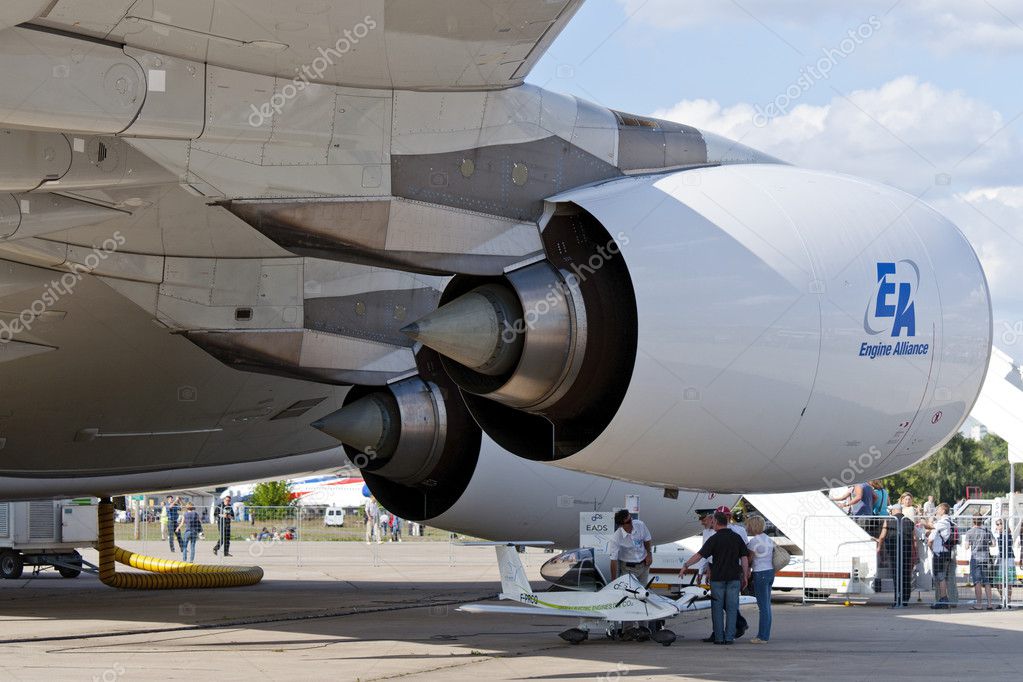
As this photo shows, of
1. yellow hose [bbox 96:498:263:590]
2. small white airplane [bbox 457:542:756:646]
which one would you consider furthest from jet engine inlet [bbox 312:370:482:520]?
yellow hose [bbox 96:498:263:590]

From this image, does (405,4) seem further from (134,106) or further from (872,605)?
(872,605)

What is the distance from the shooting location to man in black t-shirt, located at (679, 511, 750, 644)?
1355 cm

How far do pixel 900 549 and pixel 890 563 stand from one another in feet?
2.35

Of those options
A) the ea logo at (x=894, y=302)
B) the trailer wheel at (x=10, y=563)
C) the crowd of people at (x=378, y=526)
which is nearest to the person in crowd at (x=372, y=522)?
the crowd of people at (x=378, y=526)

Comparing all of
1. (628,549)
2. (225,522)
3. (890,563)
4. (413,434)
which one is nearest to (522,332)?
(628,549)

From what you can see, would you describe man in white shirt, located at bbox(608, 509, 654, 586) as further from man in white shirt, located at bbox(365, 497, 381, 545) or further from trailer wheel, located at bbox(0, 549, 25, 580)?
man in white shirt, located at bbox(365, 497, 381, 545)

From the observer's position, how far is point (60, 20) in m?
8.37

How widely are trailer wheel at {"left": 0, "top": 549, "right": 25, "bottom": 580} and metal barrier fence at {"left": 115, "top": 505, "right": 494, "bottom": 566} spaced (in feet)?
19.3

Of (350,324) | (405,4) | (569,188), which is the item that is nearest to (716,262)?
(569,188)

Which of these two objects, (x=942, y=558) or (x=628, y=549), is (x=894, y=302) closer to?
(x=628, y=549)

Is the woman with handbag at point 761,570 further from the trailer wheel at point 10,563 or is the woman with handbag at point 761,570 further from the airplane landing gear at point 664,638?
the trailer wheel at point 10,563

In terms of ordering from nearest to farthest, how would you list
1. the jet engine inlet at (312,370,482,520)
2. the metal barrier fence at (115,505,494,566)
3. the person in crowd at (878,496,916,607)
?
the jet engine inlet at (312,370,482,520)
the person in crowd at (878,496,916,607)
the metal barrier fence at (115,505,494,566)

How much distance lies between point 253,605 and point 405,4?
11.5 m

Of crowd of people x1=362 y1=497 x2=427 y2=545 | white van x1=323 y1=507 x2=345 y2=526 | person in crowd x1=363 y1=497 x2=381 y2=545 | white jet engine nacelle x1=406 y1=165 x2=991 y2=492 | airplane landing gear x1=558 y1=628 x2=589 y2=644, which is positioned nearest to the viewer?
white jet engine nacelle x1=406 y1=165 x2=991 y2=492
